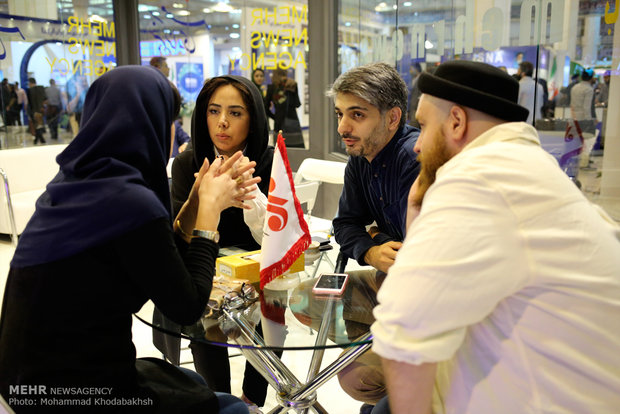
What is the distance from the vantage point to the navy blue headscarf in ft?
4.23

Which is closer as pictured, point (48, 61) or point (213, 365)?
point (213, 365)

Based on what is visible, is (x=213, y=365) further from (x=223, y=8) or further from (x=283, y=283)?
(x=223, y=8)

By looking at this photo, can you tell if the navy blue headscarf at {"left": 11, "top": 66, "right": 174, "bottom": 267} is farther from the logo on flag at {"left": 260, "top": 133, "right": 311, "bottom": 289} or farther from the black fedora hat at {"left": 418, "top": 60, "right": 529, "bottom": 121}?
the black fedora hat at {"left": 418, "top": 60, "right": 529, "bottom": 121}

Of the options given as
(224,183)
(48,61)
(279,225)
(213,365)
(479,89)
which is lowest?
(213,365)

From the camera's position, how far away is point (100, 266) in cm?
131

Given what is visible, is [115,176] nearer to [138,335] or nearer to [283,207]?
[283,207]

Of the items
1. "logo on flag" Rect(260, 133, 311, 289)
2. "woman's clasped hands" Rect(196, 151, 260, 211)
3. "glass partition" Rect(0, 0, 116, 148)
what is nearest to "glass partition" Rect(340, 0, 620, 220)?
"logo on flag" Rect(260, 133, 311, 289)

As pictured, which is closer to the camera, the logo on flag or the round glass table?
the round glass table

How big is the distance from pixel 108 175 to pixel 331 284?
0.94 m

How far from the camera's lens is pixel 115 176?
4.42ft

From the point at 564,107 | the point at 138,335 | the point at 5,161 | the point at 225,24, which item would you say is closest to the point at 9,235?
the point at 5,161

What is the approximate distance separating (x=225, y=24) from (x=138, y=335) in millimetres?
5795

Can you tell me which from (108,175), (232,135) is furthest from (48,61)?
(108,175)

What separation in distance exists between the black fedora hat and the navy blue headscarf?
747 millimetres
